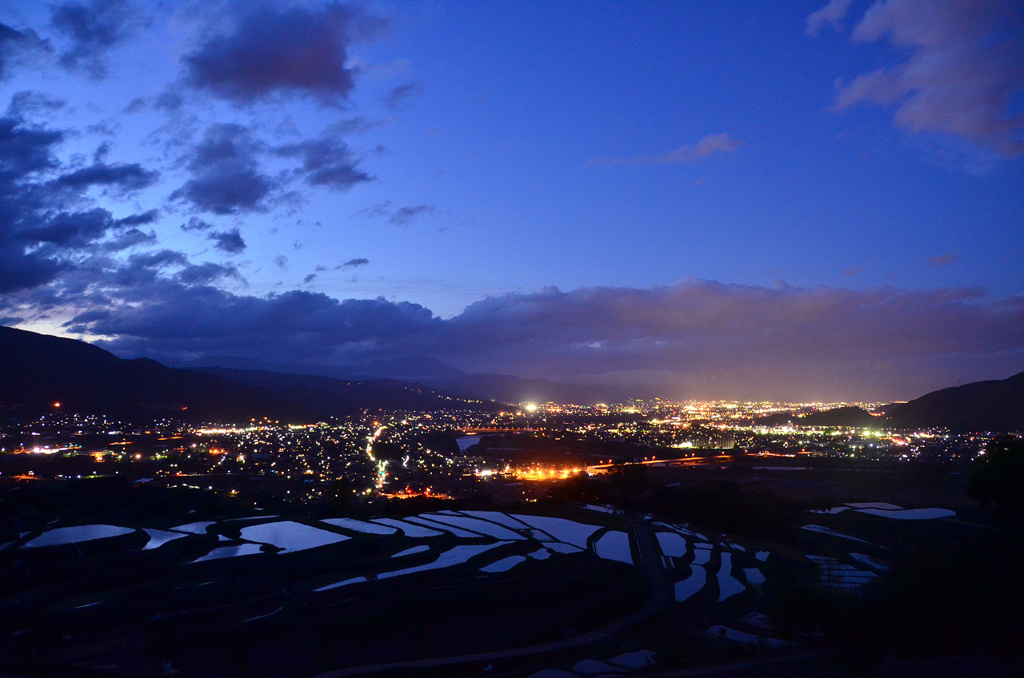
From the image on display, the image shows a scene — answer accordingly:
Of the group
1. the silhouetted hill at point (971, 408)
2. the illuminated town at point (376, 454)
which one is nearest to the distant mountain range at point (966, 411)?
the silhouetted hill at point (971, 408)

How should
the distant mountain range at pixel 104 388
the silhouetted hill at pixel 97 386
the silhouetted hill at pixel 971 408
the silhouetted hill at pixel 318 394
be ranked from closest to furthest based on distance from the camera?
1. the distant mountain range at pixel 104 388
2. the silhouetted hill at pixel 97 386
3. the silhouetted hill at pixel 971 408
4. the silhouetted hill at pixel 318 394

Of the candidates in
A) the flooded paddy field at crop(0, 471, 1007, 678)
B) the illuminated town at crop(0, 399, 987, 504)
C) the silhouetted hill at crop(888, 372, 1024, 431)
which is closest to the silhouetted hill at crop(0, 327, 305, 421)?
the illuminated town at crop(0, 399, 987, 504)

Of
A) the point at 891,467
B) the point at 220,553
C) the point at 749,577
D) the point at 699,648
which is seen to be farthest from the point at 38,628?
the point at 891,467

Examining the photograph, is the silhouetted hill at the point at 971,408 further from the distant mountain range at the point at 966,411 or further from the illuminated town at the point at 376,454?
the illuminated town at the point at 376,454

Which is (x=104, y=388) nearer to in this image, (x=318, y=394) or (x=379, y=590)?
(x=318, y=394)

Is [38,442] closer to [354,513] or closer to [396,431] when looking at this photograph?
[354,513]

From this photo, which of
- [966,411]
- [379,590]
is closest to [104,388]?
[379,590]
